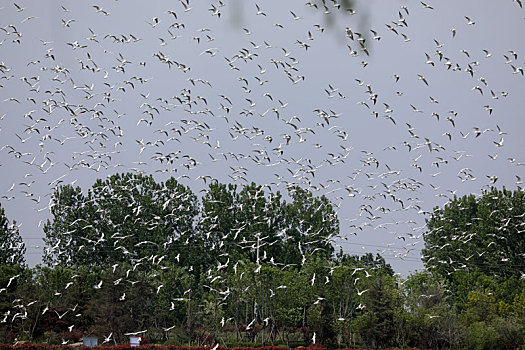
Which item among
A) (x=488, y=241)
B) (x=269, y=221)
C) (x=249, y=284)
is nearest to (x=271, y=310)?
(x=249, y=284)

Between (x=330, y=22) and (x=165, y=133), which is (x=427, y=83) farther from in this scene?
(x=330, y=22)

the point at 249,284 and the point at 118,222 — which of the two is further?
the point at 118,222

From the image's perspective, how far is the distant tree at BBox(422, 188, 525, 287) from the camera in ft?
175

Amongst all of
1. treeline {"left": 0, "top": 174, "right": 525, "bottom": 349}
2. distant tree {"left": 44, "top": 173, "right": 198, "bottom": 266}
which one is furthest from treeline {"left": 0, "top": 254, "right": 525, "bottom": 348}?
distant tree {"left": 44, "top": 173, "right": 198, "bottom": 266}

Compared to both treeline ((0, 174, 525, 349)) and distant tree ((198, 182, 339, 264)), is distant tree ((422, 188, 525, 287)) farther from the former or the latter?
distant tree ((198, 182, 339, 264))

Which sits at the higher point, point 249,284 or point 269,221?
point 269,221

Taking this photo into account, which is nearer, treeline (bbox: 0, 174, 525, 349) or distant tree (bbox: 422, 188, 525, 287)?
treeline (bbox: 0, 174, 525, 349)

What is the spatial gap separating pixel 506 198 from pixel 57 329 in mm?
42704

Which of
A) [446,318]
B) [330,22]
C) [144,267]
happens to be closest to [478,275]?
[446,318]

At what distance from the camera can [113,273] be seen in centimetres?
3697

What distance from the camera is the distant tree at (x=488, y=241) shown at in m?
53.3

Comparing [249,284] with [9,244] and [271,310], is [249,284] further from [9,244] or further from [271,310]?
[9,244]

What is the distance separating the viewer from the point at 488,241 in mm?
54219

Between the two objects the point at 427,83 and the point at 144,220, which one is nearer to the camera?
the point at 427,83
